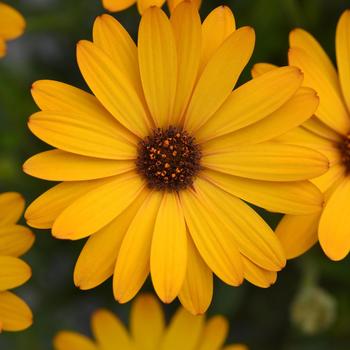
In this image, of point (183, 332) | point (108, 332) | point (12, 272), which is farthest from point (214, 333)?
point (12, 272)

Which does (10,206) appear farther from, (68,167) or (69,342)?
(69,342)

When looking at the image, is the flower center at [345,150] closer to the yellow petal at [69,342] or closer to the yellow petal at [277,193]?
the yellow petal at [277,193]

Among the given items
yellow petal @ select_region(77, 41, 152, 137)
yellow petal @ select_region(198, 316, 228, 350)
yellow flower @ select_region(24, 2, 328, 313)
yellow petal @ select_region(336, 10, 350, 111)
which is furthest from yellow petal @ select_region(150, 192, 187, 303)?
yellow petal @ select_region(336, 10, 350, 111)

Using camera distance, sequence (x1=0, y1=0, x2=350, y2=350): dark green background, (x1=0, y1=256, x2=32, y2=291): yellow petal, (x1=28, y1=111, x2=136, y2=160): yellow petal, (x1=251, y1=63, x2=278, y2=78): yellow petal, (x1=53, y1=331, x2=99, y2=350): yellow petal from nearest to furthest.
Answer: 1. (x1=28, y1=111, x2=136, y2=160): yellow petal
2. (x1=251, y1=63, x2=278, y2=78): yellow petal
3. (x1=0, y1=256, x2=32, y2=291): yellow petal
4. (x1=53, y1=331, x2=99, y2=350): yellow petal
5. (x1=0, y1=0, x2=350, y2=350): dark green background

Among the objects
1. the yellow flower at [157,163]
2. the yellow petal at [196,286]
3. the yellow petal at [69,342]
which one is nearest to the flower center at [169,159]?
the yellow flower at [157,163]

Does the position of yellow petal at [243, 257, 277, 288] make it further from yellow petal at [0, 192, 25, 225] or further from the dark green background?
yellow petal at [0, 192, 25, 225]

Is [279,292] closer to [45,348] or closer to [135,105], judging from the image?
[45,348]

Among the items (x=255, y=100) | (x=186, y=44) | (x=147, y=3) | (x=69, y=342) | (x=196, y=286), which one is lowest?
(x=69, y=342)
